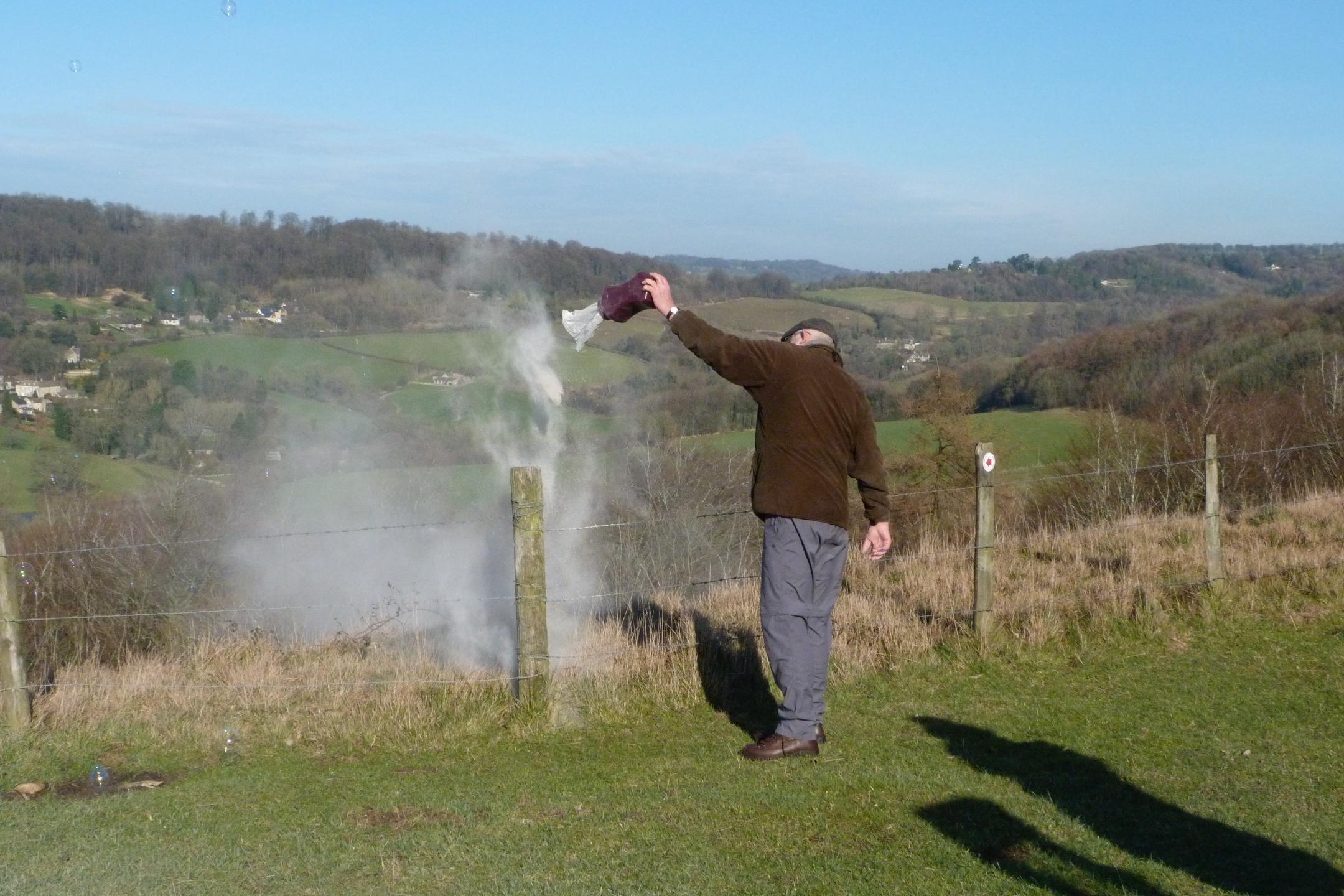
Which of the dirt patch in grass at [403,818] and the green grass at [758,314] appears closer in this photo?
the dirt patch in grass at [403,818]

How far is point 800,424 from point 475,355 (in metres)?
18.0

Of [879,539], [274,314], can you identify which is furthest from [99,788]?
[274,314]

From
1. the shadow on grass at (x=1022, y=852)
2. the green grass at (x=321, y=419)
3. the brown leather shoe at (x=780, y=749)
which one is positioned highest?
the shadow on grass at (x=1022, y=852)

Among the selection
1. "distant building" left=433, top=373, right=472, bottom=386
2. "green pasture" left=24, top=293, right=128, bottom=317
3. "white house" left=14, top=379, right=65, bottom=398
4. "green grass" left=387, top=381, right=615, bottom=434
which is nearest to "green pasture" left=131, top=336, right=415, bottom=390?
"green grass" left=387, top=381, right=615, bottom=434

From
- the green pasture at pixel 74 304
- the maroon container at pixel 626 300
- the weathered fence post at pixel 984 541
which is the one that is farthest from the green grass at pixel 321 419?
the maroon container at pixel 626 300

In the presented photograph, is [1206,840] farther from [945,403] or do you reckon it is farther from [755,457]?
[945,403]

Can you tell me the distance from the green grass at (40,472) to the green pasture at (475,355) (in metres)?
5.04

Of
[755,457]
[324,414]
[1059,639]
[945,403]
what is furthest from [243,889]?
[945,403]

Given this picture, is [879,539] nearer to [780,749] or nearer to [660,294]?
[780,749]

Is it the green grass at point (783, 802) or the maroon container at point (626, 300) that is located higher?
the maroon container at point (626, 300)

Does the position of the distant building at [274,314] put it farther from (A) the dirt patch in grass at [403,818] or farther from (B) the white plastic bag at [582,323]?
(A) the dirt patch in grass at [403,818]

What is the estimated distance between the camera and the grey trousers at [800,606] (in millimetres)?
5887

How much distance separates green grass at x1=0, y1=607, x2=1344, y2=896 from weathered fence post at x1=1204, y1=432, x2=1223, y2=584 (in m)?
1.53

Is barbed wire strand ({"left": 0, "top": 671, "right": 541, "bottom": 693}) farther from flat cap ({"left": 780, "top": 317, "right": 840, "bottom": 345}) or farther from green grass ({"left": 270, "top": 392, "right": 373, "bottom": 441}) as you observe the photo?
green grass ({"left": 270, "top": 392, "right": 373, "bottom": 441})
